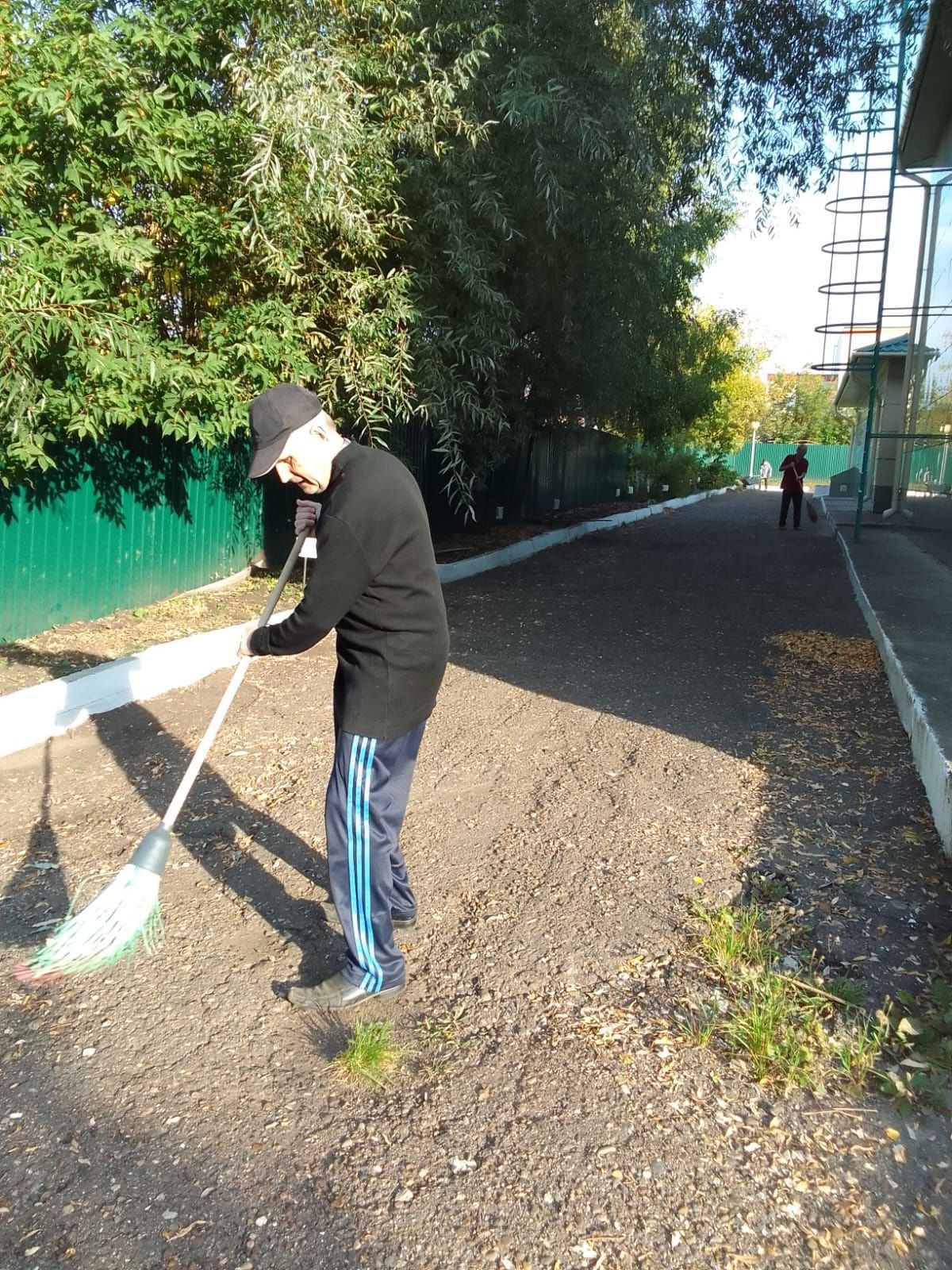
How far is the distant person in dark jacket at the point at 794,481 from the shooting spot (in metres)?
19.1

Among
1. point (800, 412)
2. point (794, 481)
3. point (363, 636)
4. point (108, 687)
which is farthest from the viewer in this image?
point (800, 412)

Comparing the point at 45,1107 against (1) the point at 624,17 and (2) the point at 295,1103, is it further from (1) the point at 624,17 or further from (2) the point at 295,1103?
(1) the point at 624,17

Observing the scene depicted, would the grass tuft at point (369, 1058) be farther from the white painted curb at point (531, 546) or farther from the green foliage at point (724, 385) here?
A: the green foliage at point (724, 385)

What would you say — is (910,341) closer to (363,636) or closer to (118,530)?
(118,530)

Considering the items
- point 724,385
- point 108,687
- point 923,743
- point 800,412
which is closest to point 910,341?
point 923,743

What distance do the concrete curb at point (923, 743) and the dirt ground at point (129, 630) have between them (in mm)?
5084

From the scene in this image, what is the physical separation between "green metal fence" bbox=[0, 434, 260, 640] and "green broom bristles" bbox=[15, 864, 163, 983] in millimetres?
4539

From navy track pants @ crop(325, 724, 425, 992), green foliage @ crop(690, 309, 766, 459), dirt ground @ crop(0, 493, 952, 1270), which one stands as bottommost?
dirt ground @ crop(0, 493, 952, 1270)

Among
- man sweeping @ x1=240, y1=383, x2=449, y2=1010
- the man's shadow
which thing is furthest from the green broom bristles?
man sweeping @ x1=240, y1=383, x2=449, y2=1010

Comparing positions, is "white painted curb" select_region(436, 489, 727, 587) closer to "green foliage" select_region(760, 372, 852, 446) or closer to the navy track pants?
the navy track pants

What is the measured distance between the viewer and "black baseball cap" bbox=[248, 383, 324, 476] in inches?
111

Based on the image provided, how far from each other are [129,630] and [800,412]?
6788 cm

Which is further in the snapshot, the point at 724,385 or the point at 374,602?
the point at 724,385

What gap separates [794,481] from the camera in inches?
771
